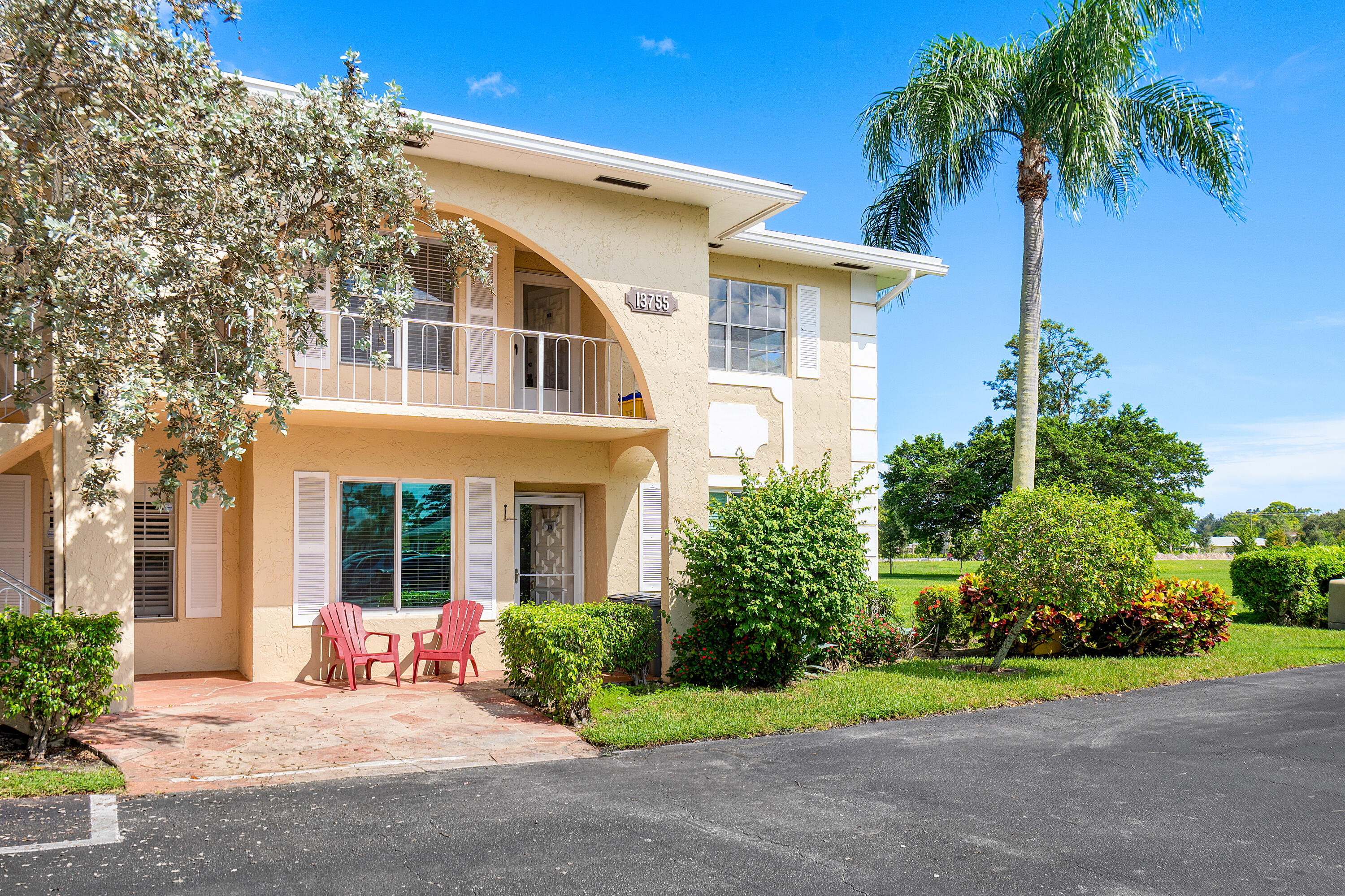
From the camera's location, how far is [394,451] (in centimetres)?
1215

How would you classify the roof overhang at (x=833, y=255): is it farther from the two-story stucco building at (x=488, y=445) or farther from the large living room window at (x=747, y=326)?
the large living room window at (x=747, y=326)

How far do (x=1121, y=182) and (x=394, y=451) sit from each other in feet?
39.6

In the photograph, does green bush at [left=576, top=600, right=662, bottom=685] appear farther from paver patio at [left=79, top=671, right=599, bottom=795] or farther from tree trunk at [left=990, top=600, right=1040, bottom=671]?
tree trunk at [left=990, top=600, right=1040, bottom=671]

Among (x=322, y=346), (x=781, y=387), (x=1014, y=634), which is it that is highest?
(x=322, y=346)

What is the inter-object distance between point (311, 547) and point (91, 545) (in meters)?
3.00

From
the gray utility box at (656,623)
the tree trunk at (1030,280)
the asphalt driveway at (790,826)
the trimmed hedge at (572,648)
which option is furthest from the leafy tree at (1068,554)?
the trimmed hedge at (572,648)

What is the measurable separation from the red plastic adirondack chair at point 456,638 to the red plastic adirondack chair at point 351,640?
30cm

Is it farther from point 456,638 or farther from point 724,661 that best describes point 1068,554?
point 456,638

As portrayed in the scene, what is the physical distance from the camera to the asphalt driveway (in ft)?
16.3

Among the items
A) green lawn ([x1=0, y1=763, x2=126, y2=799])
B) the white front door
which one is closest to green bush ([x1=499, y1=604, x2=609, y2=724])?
green lawn ([x1=0, y1=763, x2=126, y2=799])

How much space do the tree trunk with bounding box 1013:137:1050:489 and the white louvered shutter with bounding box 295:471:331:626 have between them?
391 inches

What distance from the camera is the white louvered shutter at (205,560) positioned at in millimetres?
11734

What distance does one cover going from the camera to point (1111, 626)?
13.2 meters

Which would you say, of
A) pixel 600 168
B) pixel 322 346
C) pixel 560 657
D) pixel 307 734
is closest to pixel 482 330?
pixel 322 346
